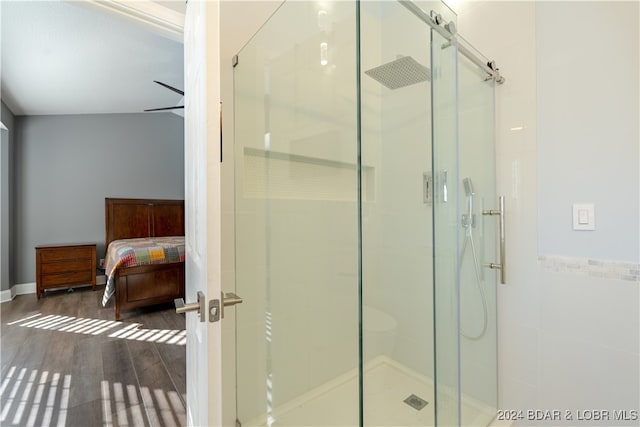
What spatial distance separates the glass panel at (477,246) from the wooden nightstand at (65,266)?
16.9ft

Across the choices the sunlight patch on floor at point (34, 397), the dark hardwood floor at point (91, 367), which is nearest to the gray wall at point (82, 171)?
the dark hardwood floor at point (91, 367)

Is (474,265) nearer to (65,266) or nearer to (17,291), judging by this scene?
(65,266)

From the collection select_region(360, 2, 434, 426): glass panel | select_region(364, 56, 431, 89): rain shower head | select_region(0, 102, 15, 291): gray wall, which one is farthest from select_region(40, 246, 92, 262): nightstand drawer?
select_region(364, 56, 431, 89): rain shower head

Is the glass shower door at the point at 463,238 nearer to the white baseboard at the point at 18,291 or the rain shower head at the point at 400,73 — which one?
the rain shower head at the point at 400,73

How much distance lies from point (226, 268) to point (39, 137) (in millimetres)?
4994

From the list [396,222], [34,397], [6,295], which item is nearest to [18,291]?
[6,295]

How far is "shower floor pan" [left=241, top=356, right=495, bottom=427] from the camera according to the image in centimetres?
154

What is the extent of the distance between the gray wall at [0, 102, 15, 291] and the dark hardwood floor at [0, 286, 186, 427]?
1.98ft

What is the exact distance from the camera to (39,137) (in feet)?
14.7

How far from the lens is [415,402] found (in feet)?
5.58

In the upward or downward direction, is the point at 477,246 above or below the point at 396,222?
below

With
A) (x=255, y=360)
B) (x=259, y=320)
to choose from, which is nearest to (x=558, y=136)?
(x=259, y=320)

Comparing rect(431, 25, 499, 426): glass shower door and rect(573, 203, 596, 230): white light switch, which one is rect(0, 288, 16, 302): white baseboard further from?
rect(573, 203, 596, 230): white light switch

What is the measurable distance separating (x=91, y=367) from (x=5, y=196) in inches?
129
